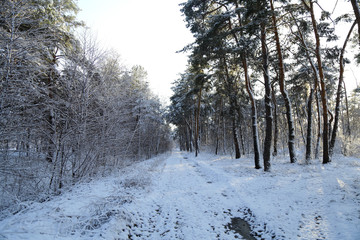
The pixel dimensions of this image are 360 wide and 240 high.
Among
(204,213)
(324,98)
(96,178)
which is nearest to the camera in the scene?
(204,213)

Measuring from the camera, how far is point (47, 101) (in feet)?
16.7

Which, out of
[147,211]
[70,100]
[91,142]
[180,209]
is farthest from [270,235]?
[70,100]

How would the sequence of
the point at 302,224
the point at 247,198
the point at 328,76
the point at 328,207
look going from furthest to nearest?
the point at 328,76
the point at 247,198
the point at 328,207
the point at 302,224

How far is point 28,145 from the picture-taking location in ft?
16.4

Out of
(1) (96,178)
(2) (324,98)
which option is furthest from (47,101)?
(2) (324,98)

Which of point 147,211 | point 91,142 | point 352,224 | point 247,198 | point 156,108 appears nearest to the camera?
point 352,224

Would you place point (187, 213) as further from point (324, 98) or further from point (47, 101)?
point (324, 98)

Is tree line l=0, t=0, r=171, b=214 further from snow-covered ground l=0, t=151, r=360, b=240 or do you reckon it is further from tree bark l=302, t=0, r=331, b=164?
tree bark l=302, t=0, r=331, b=164

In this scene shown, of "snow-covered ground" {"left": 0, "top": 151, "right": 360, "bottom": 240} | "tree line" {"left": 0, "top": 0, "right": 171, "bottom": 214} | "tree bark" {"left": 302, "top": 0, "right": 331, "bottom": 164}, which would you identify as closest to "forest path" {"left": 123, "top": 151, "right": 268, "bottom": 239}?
"snow-covered ground" {"left": 0, "top": 151, "right": 360, "bottom": 240}

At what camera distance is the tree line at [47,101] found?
154 inches

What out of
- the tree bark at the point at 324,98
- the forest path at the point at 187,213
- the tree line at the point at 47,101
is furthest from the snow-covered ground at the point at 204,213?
the tree bark at the point at 324,98

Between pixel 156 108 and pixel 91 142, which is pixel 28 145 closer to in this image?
pixel 91 142

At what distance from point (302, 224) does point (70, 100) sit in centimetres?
858

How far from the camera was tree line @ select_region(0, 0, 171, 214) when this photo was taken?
3904 millimetres
